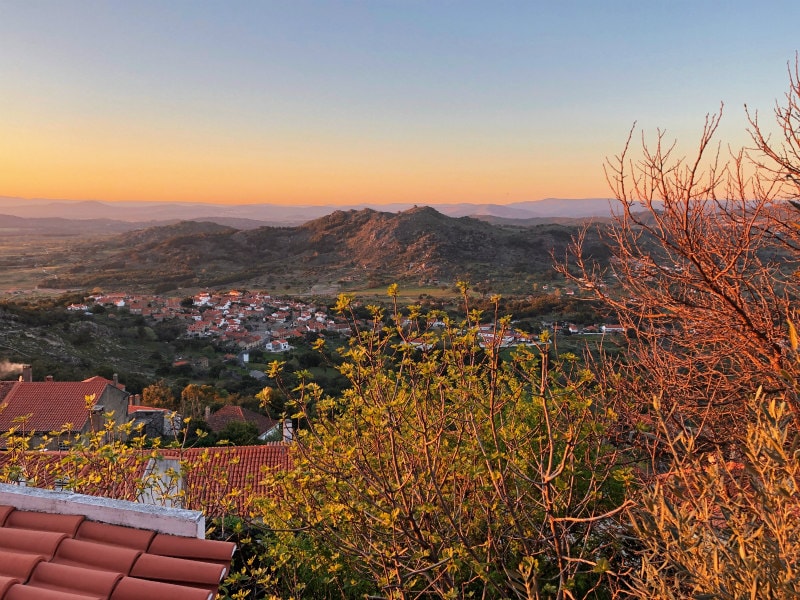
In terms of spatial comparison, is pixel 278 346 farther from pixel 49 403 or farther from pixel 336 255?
pixel 336 255

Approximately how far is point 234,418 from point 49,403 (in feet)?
23.3

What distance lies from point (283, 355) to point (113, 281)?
47.2m

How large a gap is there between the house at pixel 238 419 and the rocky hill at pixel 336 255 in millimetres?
36193

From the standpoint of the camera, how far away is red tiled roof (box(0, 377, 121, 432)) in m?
18.2

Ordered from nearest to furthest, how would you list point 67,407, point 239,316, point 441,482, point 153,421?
point 441,482 → point 67,407 → point 153,421 → point 239,316

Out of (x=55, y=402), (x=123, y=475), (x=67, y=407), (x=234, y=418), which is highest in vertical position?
(x=123, y=475)

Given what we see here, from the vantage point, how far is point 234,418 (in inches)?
903

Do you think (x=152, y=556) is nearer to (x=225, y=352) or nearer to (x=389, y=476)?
(x=389, y=476)

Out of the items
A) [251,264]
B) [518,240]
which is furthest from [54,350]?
[518,240]

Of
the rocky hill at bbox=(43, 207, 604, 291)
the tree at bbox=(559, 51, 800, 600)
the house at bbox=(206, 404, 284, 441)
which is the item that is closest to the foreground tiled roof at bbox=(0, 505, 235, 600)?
the tree at bbox=(559, 51, 800, 600)

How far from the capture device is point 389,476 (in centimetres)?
367

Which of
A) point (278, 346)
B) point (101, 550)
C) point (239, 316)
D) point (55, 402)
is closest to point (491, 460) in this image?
point (101, 550)

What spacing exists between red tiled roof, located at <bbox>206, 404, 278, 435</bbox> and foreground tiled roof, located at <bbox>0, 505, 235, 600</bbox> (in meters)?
18.3

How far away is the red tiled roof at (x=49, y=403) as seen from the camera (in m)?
18.2
